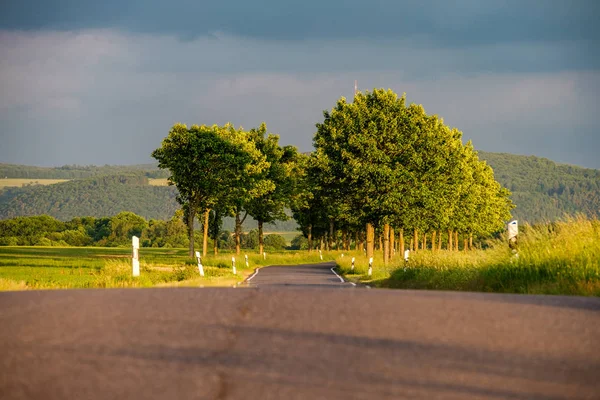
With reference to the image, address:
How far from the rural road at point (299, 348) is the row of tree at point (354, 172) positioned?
127ft

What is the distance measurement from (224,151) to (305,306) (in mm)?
51715

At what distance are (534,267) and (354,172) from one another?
102 feet

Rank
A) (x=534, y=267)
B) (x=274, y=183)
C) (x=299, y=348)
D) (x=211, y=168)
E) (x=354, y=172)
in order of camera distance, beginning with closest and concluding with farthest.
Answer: (x=299, y=348)
(x=534, y=267)
(x=354, y=172)
(x=211, y=168)
(x=274, y=183)

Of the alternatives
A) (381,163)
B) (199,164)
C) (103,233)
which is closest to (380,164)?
(381,163)

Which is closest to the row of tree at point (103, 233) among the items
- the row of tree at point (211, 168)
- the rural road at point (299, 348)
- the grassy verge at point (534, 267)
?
the row of tree at point (211, 168)

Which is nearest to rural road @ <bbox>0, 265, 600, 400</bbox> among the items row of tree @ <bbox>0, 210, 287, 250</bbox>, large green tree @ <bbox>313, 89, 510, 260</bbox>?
large green tree @ <bbox>313, 89, 510, 260</bbox>

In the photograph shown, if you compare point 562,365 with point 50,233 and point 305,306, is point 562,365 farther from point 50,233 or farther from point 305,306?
point 50,233

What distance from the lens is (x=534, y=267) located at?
19.0 meters

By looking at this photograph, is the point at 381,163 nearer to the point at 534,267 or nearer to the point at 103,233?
the point at 534,267

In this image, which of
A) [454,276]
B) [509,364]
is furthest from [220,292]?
[454,276]

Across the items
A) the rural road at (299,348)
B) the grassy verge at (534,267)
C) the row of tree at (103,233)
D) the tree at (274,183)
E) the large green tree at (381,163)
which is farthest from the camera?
the row of tree at (103,233)

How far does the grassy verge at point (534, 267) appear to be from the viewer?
673 inches

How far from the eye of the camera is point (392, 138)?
51531 mm

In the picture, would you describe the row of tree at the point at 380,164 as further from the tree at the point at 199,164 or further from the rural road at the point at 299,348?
the rural road at the point at 299,348
